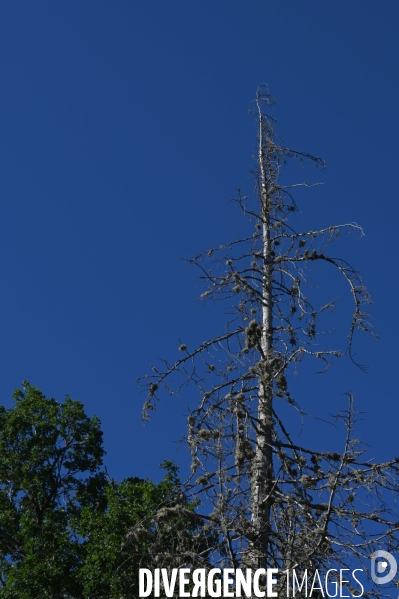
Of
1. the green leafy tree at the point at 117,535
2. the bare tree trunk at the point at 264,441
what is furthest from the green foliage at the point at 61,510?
the bare tree trunk at the point at 264,441

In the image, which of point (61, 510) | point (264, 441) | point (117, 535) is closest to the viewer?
point (264, 441)

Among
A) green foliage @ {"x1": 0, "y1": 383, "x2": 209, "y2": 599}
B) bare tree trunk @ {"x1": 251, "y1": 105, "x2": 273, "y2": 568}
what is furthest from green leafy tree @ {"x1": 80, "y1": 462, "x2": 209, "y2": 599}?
bare tree trunk @ {"x1": 251, "y1": 105, "x2": 273, "y2": 568}

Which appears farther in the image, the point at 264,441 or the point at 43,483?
the point at 43,483

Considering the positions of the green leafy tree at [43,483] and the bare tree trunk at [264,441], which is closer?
the bare tree trunk at [264,441]

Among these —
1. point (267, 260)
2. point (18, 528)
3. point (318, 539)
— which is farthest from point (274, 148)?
point (18, 528)

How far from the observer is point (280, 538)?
25.8 feet

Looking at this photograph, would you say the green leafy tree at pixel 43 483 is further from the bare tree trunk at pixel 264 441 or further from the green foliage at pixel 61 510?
the bare tree trunk at pixel 264 441

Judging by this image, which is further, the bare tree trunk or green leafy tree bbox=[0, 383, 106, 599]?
green leafy tree bbox=[0, 383, 106, 599]

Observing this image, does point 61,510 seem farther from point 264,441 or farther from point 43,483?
point 264,441

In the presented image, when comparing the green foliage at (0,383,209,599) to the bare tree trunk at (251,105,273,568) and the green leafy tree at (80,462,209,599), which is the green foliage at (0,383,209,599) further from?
the bare tree trunk at (251,105,273,568)

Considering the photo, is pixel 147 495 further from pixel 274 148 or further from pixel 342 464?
pixel 342 464

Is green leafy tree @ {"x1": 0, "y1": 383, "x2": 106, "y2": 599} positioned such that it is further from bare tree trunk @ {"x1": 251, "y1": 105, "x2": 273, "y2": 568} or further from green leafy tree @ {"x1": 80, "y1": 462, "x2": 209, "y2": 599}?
bare tree trunk @ {"x1": 251, "y1": 105, "x2": 273, "y2": 568}

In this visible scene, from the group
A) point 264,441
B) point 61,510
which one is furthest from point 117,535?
point 264,441

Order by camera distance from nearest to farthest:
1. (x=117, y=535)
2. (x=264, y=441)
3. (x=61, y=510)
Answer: (x=264, y=441) → (x=117, y=535) → (x=61, y=510)
